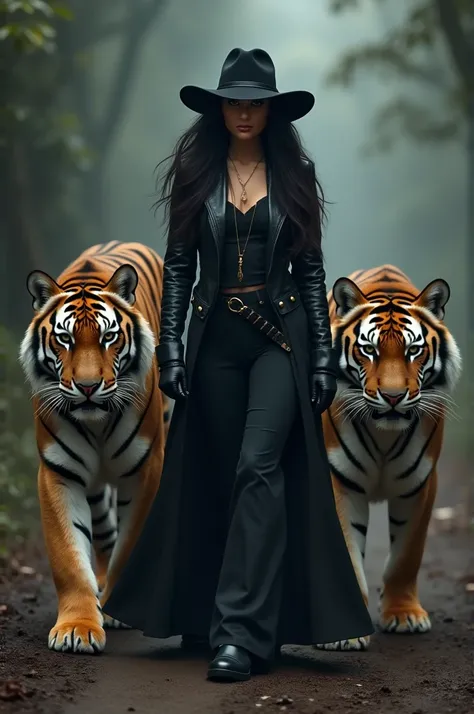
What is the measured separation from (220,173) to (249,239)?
0.28 m

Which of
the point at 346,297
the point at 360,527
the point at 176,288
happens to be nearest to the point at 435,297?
the point at 346,297

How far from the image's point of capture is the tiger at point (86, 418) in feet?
15.8

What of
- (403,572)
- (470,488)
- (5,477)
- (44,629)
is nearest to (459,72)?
(470,488)

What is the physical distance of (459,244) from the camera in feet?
55.4

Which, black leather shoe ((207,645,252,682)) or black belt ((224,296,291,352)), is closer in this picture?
black leather shoe ((207,645,252,682))

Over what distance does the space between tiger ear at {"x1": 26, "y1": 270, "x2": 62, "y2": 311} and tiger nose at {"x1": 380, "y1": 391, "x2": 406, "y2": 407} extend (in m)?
1.34

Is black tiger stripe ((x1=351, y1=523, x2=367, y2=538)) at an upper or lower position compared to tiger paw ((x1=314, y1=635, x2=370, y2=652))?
upper

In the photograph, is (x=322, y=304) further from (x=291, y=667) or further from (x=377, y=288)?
(x=291, y=667)

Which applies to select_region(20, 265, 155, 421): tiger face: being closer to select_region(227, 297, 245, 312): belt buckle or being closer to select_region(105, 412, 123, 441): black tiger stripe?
select_region(105, 412, 123, 441): black tiger stripe

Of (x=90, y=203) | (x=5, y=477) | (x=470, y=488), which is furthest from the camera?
(x=90, y=203)

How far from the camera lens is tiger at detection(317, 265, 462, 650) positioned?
5.01 metres

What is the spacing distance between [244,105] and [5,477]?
358 centimetres

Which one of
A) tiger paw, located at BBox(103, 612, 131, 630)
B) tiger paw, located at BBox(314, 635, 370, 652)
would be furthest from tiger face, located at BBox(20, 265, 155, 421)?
tiger paw, located at BBox(314, 635, 370, 652)

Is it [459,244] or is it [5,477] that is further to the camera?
[459,244]
